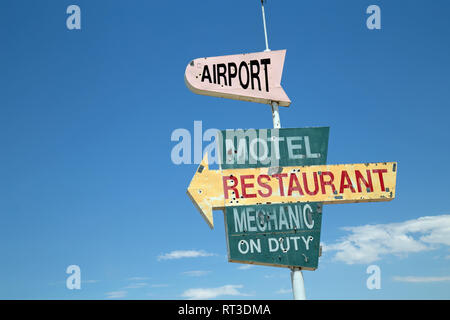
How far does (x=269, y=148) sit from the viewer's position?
1215 cm

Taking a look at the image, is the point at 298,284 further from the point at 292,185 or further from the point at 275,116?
the point at 275,116

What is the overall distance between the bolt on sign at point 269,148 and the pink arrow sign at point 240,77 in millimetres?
1050

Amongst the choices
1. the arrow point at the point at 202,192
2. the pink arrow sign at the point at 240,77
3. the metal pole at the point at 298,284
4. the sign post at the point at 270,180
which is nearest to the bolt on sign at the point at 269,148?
the sign post at the point at 270,180

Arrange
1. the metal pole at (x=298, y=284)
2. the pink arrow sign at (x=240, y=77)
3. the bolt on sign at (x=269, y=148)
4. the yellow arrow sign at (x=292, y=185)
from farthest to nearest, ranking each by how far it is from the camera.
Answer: the pink arrow sign at (x=240, y=77), the bolt on sign at (x=269, y=148), the yellow arrow sign at (x=292, y=185), the metal pole at (x=298, y=284)

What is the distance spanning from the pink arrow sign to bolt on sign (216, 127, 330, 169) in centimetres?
105

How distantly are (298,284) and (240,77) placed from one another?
544cm

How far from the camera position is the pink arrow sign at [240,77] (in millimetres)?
12641

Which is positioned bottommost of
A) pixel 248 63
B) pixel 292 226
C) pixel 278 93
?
pixel 292 226

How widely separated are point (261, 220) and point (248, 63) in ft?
13.6

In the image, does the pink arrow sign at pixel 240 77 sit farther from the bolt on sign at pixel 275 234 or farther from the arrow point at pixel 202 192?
the bolt on sign at pixel 275 234
